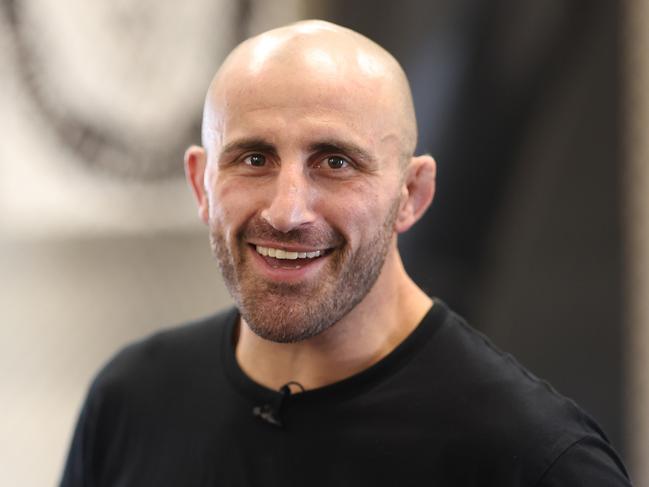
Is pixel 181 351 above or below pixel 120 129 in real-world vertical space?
below

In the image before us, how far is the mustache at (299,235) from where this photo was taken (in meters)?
1.01

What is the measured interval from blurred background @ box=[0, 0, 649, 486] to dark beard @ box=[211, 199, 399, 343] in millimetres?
1099

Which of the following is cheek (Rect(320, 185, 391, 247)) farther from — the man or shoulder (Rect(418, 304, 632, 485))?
shoulder (Rect(418, 304, 632, 485))

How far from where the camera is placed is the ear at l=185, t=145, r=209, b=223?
114 cm

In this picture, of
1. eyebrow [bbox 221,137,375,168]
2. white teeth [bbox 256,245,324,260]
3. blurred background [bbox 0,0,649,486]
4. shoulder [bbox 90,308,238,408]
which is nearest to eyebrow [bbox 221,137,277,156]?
eyebrow [bbox 221,137,375,168]

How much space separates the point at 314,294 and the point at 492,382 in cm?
23

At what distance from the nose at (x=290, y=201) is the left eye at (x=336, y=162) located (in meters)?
0.03

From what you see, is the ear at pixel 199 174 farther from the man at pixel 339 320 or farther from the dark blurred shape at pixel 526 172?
the dark blurred shape at pixel 526 172

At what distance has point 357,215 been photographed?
1.02m

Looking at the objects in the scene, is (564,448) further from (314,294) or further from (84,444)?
(84,444)

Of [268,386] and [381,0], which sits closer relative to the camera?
[268,386]

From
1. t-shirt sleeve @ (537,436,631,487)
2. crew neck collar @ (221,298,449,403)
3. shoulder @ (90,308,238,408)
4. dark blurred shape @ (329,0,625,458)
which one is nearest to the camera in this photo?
t-shirt sleeve @ (537,436,631,487)

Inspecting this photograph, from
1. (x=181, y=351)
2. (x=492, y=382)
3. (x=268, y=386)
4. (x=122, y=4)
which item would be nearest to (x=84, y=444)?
(x=181, y=351)

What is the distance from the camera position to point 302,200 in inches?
39.1
